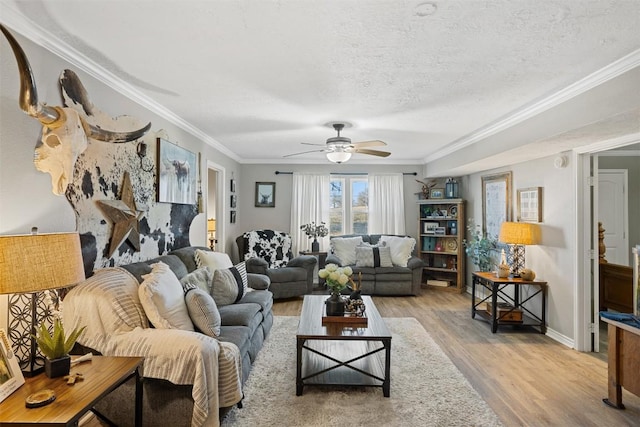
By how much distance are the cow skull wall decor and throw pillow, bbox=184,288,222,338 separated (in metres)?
1.10

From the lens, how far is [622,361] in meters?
2.60

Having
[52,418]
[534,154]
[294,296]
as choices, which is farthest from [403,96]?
[294,296]

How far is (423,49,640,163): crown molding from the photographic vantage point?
230 cm

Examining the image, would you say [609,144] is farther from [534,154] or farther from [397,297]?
[397,297]

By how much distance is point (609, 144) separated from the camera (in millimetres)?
3254

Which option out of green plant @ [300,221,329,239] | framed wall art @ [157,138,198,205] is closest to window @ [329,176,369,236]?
green plant @ [300,221,329,239]

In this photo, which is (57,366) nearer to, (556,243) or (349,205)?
(556,243)

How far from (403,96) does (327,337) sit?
2176 millimetres

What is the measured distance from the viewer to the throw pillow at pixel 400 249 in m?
6.12

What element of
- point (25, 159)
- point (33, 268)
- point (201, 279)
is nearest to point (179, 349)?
point (33, 268)

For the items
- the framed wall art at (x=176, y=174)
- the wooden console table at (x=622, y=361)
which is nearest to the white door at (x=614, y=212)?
the wooden console table at (x=622, y=361)

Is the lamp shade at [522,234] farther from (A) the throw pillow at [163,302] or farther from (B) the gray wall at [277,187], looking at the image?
(A) the throw pillow at [163,302]

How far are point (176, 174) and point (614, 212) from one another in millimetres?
6315

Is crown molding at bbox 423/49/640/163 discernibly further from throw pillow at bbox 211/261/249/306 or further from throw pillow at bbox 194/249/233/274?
throw pillow at bbox 194/249/233/274
